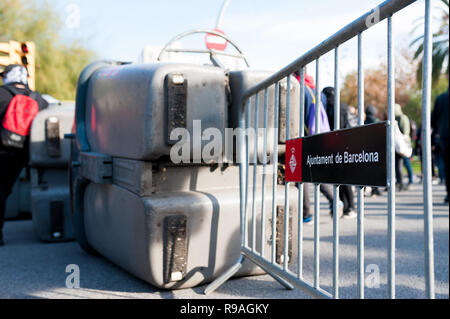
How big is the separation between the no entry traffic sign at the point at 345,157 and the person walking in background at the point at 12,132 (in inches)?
126

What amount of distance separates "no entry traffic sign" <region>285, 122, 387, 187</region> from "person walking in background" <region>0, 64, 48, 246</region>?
320cm

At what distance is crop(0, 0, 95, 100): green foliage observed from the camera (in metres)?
19.9

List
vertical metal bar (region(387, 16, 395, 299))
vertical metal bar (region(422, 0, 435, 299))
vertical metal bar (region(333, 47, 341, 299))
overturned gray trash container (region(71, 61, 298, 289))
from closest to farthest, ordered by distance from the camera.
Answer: vertical metal bar (region(422, 0, 435, 299))
vertical metal bar (region(387, 16, 395, 299))
vertical metal bar (region(333, 47, 341, 299))
overturned gray trash container (region(71, 61, 298, 289))

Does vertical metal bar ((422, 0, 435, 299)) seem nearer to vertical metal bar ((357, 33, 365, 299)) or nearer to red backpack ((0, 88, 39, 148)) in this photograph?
vertical metal bar ((357, 33, 365, 299))

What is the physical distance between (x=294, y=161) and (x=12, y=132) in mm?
3194

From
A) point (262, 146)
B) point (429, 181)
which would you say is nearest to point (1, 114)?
point (262, 146)

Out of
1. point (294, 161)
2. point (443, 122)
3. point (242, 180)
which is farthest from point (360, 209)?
point (443, 122)

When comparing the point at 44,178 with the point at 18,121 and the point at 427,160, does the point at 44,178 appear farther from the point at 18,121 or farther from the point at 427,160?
the point at 427,160

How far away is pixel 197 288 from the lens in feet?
9.34

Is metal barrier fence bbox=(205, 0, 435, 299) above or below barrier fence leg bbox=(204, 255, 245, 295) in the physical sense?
above

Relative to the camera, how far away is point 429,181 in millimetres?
1213

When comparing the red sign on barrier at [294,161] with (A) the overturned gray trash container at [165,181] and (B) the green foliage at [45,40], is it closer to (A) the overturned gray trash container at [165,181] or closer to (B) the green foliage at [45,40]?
(A) the overturned gray trash container at [165,181]

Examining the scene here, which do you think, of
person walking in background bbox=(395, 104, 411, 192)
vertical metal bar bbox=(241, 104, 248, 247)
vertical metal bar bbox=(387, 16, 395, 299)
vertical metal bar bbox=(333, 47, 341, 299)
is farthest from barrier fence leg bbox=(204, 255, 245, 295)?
person walking in background bbox=(395, 104, 411, 192)
